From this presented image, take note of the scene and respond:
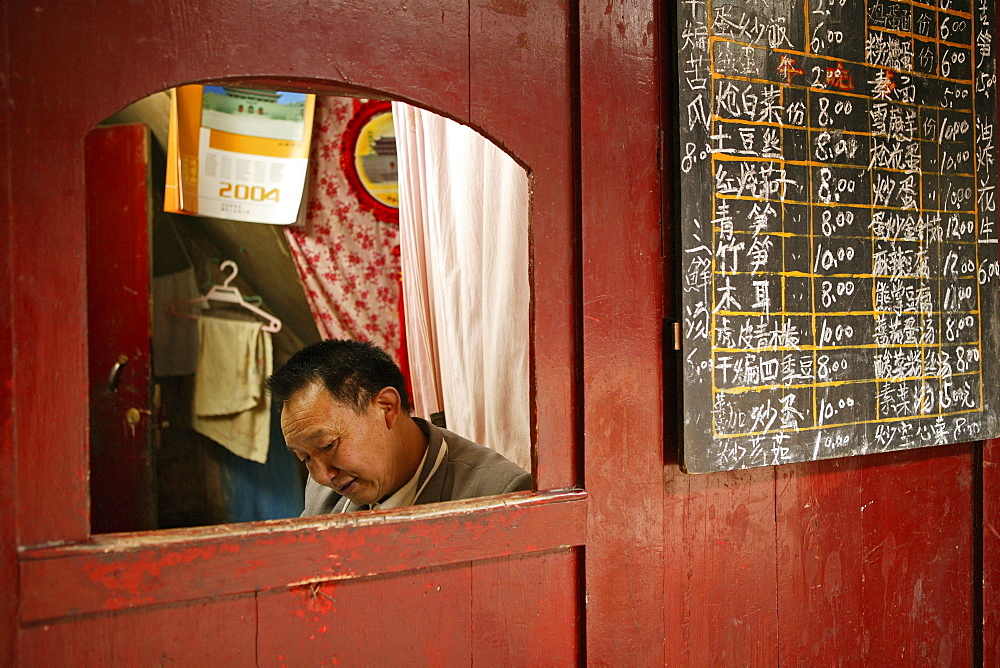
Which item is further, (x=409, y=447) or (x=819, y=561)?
(x=409, y=447)

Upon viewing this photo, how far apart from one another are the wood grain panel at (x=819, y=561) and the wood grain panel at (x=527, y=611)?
0.70m

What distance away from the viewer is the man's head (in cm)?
269

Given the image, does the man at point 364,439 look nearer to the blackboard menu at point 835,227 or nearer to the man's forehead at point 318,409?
the man's forehead at point 318,409

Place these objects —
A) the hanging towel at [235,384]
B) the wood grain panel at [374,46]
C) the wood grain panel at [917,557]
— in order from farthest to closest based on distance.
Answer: the hanging towel at [235,384]
the wood grain panel at [917,557]
the wood grain panel at [374,46]

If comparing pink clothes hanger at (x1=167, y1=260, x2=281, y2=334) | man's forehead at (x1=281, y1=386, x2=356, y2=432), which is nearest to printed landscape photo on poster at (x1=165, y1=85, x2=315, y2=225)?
pink clothes hanger at (x1=167, y1=260, x2=281, y2=334)

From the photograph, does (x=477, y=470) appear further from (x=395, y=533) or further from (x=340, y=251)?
(x=340, y=251)

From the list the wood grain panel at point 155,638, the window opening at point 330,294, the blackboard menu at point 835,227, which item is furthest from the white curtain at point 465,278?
the wood grain panel at point 155,638

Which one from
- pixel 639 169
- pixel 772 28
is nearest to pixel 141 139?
pixel 639 169

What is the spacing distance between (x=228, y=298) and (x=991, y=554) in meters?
3.49

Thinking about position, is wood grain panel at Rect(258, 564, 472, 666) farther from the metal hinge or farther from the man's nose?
the man's nose

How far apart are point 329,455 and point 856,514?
1.77 metres

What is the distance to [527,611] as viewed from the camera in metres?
1.87

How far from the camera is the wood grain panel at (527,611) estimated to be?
1.82 metres

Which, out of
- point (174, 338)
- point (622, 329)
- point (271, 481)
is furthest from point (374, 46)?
point (271, 481)
